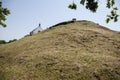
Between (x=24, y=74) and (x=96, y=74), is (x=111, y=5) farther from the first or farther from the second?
(x=24, y=74)

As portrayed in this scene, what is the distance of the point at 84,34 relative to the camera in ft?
72.6

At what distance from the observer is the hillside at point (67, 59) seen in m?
13.2

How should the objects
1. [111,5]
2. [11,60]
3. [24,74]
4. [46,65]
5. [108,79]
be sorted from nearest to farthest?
[111,5], [108,79], [24,74], [46,65], [11,60]

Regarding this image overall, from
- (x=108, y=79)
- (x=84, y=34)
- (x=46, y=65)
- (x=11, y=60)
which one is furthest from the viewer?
(x=84, y=34)

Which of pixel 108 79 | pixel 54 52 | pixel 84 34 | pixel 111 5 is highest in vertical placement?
pixel 111 5

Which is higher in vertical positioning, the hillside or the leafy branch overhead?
the leafy branch overhead

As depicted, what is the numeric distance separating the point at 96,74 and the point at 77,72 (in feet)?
3.97

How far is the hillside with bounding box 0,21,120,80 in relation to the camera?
43.2ft

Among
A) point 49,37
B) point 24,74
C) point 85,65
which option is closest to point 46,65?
point 24,74

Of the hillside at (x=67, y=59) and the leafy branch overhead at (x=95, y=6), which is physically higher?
the leafy branch overhead at (x=95, y=6)

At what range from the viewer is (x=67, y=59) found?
50.9 ft

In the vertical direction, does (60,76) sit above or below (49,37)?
below

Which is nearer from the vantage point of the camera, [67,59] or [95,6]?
[95,6]

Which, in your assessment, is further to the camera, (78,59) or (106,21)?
(78,59)
